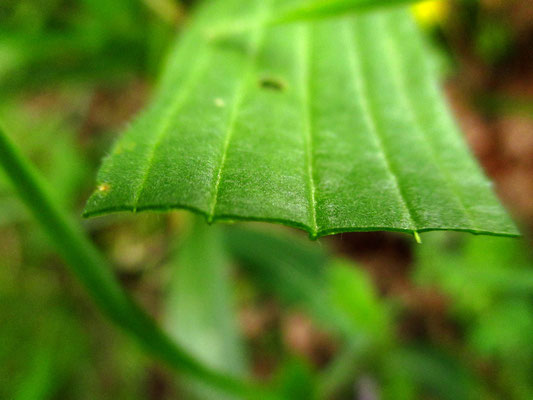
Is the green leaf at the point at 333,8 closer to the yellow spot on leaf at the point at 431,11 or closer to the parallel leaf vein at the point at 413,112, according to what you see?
the parallel leaf vein at the point at 413,112

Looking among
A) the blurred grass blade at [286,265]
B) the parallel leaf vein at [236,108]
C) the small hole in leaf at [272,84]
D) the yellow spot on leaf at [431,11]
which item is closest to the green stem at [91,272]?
the parallel leaf vein at [236,108]

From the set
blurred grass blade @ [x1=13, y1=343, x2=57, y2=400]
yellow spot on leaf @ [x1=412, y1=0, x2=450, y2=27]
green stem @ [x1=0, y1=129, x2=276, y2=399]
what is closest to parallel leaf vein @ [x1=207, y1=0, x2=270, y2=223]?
green stem @ [x1=0, y1=129, x2=276, y2=399]

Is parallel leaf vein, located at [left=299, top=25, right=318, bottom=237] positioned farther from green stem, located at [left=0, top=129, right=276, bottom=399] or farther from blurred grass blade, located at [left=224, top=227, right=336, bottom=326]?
blurred grass blade, located at [left=224, top=227, right=336, bottom=326]

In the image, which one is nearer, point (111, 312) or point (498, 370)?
point (111, 312)

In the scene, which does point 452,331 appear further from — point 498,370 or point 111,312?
point 111,312

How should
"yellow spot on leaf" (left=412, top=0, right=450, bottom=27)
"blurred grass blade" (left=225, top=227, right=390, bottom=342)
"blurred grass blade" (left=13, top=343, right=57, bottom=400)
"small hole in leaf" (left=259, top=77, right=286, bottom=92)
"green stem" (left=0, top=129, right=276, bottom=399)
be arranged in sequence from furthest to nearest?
"yellow spot on leaf" (left=412, top=0, right=450, bottom=27) < "blurred grass blade" (left=225, top=227, right=390, bottom=342) < "blurred grass blade" (left=13, top=343, right=57, bottom=400) < "small hole in leaf" (left=259, top=77, right=286, bottom=92) < "green stem" (left=0, top=129, right=276, bottom=399)

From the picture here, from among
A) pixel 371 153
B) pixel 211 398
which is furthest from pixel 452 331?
pixel 371 153

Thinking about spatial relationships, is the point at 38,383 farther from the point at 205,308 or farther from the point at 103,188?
the point at 103,188
